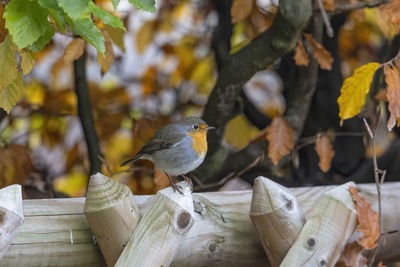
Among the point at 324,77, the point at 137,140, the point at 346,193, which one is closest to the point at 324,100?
the point at 324,77

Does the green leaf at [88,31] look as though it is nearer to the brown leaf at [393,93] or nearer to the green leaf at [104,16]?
the green leaf at [104,16]

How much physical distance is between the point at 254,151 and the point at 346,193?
3.51 ft

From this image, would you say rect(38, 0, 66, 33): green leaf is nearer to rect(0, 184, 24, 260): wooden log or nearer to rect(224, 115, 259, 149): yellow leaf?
rect(0, 184, 24, 260): wooden log

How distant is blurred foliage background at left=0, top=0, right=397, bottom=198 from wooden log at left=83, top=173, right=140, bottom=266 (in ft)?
4.11

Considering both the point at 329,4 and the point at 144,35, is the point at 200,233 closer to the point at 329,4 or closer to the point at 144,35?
the point at 329,4

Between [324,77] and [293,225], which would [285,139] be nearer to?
→ [324,77]

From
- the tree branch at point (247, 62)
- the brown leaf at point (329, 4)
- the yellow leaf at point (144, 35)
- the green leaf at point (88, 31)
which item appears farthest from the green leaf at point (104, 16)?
the yellow leaf at point (144, 35)

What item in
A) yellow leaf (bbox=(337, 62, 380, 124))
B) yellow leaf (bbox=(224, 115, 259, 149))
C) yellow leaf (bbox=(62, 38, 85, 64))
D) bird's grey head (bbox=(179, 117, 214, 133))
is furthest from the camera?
yellow leaf (bbox=(224, 115, 259, 149))

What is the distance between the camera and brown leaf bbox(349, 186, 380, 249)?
5.84 feet

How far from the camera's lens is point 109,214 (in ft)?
5.25

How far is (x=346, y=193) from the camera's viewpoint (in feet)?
6.02

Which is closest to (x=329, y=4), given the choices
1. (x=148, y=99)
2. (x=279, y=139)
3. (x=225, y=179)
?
(x=279, y=139)

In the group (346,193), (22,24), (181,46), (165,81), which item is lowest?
(165,81)

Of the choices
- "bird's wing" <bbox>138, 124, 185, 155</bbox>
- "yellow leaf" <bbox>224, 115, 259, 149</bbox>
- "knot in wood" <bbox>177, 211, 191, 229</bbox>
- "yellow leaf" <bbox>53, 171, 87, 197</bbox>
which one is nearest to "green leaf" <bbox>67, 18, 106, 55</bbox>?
"knot in wood" <bbox>177, 211, 191, 229</bbox>
